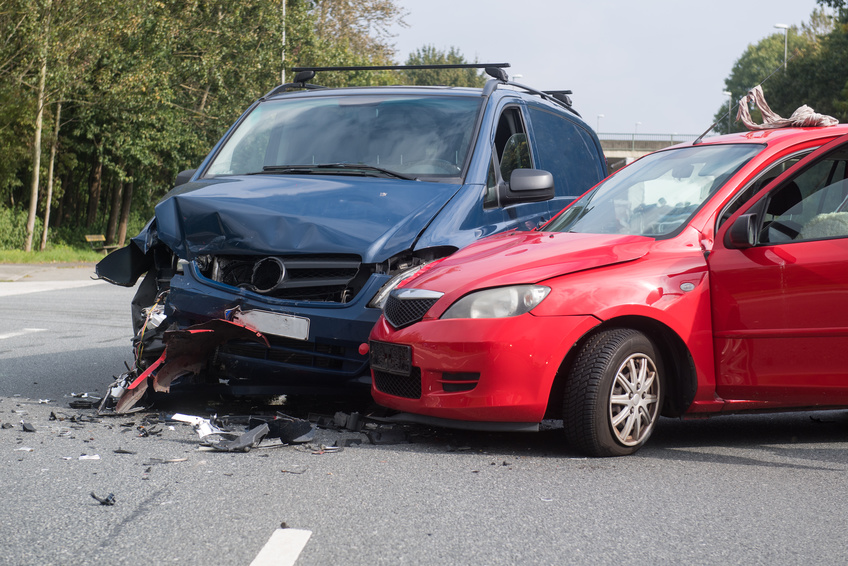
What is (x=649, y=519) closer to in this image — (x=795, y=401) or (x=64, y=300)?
(x=795, y=401)

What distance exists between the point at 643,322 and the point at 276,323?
1979mm

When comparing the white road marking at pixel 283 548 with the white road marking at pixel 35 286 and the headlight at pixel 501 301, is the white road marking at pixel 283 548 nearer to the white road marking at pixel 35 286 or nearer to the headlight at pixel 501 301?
the headlight at pixel 501 301

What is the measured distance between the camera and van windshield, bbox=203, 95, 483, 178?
6.86 meters

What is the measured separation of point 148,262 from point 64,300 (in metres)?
9.16

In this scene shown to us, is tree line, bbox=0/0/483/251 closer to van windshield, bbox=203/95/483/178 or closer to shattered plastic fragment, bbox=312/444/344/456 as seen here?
van windshield, bbox=203/95/483/178

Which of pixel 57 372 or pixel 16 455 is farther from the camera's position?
pixel 57 372

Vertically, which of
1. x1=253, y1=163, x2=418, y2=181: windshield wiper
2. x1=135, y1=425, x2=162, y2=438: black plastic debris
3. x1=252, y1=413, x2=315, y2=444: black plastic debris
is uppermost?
x1=253, y1=163, x2=418, y2=181: windshield wiper

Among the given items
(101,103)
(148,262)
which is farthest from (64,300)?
(101,103)

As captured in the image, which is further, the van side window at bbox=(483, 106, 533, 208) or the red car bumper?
the van side window at bbox=(483, 106, 533, 208)

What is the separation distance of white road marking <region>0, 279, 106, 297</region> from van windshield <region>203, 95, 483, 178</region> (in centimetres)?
1035

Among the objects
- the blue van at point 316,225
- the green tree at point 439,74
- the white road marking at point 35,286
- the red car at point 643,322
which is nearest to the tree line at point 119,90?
the white road marking at point 35,286

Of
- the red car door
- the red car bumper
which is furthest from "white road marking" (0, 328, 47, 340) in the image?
the red car door

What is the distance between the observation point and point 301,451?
5215 millimetres

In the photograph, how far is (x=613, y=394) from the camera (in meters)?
5.11
